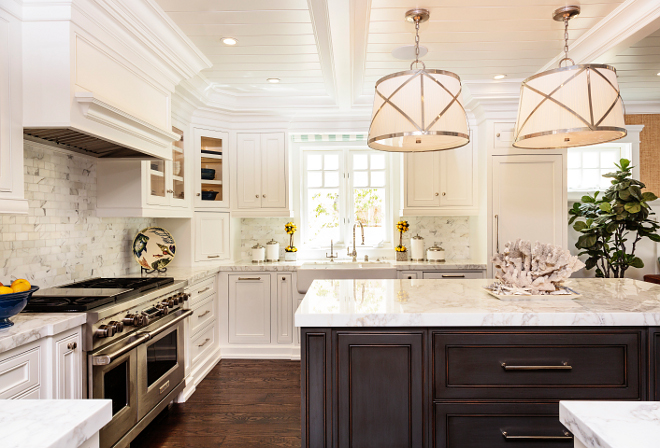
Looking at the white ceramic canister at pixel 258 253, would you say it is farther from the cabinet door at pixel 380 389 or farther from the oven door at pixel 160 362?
the cabinet door at pixel 380 389

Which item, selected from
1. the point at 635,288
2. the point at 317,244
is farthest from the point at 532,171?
the point at 317,244

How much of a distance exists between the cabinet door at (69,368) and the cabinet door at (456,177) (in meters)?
3.34

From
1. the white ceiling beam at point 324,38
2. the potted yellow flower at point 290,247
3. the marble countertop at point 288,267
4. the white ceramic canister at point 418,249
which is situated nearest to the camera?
the white ceiling beam at point 324,38

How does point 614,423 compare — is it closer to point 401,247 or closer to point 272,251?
point 401,247

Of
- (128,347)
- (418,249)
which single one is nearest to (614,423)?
(128,347)

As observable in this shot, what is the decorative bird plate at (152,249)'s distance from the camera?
314cm

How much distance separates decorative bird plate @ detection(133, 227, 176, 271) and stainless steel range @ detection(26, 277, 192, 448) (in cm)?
42

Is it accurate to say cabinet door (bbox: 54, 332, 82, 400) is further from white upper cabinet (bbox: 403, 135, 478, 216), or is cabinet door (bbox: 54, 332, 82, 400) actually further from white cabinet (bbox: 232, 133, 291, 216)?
white upper cabinet (bbox: 403, 135, 478, 216)

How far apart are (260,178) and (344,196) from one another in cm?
101

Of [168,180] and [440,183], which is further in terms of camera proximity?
[440,183]

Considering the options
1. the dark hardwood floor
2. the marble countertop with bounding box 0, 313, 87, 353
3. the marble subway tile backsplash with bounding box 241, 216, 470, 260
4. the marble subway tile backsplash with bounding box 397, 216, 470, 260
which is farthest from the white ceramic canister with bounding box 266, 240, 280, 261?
the marble countertop with bounding box 0, 313, 87, 353

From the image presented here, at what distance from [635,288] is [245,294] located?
3063mm

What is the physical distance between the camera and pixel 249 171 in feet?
13.9

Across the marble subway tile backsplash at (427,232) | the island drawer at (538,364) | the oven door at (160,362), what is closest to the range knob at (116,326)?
the oven door at (160,362)
